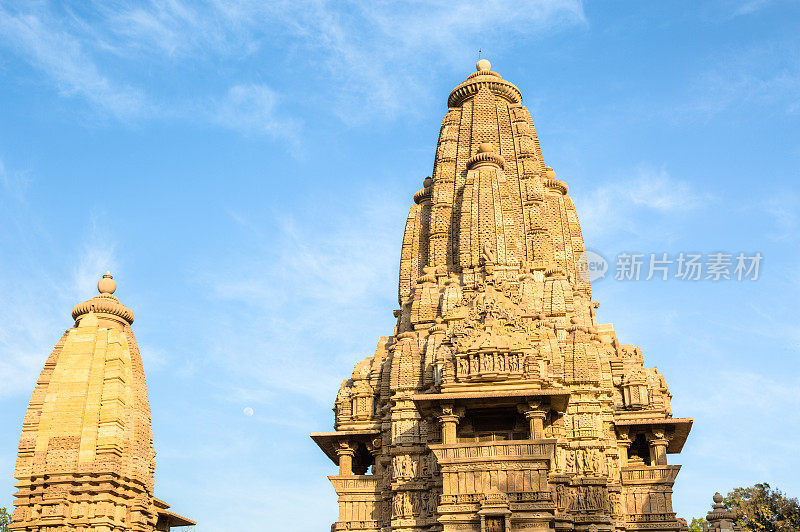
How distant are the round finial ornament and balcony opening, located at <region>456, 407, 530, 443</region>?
35.9ft

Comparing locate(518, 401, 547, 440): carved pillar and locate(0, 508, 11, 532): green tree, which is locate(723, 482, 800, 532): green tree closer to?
locate(518, 401, 547, 440): carved pillar

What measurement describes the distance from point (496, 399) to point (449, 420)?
4.93ft

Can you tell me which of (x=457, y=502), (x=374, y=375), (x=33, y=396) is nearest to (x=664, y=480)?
(x=457, y=502)

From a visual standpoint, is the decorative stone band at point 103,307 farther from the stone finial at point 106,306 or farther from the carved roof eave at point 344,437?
the carved roof eave at point 344,437

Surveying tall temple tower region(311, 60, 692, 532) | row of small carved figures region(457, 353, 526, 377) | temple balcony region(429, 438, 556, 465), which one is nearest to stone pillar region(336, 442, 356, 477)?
tall temple tower region(311, 60, 692, 532)

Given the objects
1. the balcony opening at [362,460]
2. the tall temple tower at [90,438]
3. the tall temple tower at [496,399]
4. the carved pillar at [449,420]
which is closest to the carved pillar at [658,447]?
the tall temple tower at [496,399]

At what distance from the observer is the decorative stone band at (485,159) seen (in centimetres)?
3456

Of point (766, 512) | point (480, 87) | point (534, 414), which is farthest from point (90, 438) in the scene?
point (766, 512)

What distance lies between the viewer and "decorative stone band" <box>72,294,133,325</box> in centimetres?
2320

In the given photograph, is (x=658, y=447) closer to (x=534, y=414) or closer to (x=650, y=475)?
(x=650, y=475)

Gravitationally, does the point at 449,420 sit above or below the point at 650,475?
above

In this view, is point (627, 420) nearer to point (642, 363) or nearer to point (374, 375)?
point (642, 363)

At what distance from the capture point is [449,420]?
25359 millimetres

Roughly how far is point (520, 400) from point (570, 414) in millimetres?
3351
